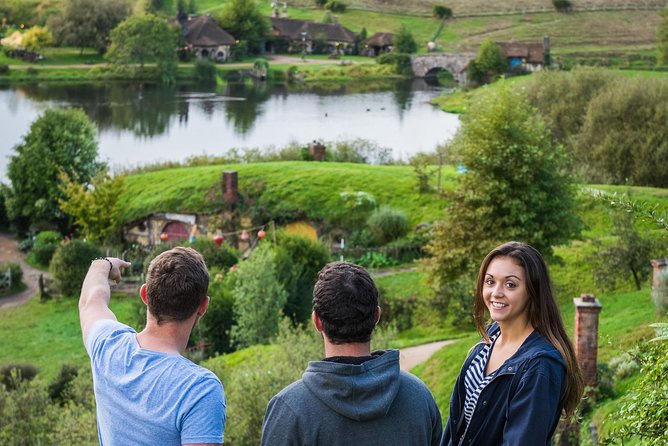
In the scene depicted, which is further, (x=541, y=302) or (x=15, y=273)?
(x=15, y=273)

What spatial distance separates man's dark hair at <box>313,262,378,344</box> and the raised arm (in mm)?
998

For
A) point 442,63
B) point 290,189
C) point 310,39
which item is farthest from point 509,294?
→ point 310,39

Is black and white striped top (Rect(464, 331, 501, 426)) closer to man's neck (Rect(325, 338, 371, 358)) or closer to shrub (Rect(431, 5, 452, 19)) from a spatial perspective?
man's neck (Rect(325, 338, 371, 358))

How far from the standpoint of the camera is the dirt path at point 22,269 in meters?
28.6

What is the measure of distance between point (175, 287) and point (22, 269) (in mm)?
29608

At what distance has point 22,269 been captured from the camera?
31594 mm

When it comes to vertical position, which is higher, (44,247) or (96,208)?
(96,208)

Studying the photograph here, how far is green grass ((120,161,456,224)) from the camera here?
1297 inches

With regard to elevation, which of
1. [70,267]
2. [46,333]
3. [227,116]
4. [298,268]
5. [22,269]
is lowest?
[22,269]

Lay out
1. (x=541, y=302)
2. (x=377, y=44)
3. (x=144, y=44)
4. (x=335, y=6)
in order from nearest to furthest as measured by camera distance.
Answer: (x=541, y=302), (x=144, y=44), (x=377, y=44), (x=335, y=6)

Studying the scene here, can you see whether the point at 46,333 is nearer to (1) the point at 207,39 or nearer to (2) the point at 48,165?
(2) the point at 48,165

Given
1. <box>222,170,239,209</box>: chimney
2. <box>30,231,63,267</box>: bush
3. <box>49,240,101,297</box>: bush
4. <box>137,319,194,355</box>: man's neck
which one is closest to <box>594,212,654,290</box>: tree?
<box>222,170,239,209</box>: chimney

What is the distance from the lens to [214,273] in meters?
24.4

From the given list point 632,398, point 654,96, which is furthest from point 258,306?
point 654,96
